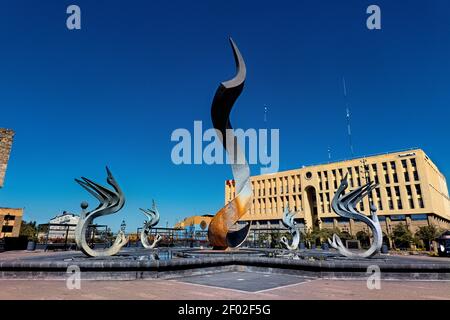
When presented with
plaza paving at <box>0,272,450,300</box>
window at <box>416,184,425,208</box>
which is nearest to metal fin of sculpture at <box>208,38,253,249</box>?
plaza paving at <box>0,272,450,300</box>

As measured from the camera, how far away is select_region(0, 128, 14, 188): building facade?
1106 inches

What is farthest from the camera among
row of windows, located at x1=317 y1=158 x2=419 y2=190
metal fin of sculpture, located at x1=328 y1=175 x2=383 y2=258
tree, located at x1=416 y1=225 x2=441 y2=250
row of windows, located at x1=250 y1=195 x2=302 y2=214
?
row of windows, located at x1=250 y1=195 x2=302 y2=214

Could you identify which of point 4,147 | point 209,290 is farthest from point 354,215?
point 4,147

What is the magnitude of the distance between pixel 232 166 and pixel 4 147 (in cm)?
2566

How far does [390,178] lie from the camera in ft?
188

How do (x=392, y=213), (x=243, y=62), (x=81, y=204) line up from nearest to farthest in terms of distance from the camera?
1. (x=81, y=204)
2. (x=243, y=62)
3. (x=392, y=213)

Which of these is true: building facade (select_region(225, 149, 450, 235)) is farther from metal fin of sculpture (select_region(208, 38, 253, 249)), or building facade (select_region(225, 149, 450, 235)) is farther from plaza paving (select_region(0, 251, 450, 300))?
plaza paving (select_region(0, 251, 450, 300))

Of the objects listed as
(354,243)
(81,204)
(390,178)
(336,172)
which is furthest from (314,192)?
(81,204)

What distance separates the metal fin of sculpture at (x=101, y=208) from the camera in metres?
12.2

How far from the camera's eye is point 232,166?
677 inches

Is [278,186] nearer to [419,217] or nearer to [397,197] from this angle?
[397,197]

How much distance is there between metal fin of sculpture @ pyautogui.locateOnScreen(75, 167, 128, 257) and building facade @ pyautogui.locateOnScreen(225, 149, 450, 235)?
36453 mm

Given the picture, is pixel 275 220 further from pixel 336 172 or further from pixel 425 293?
pixel 425 293
